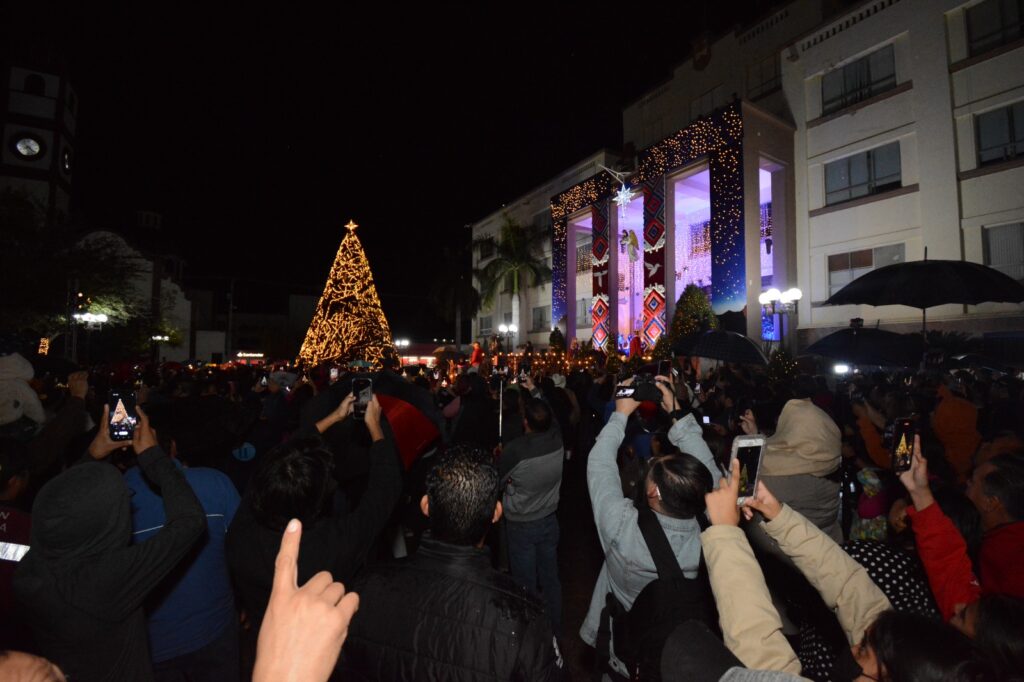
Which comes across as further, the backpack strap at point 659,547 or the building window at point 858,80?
the building window at point 858,80

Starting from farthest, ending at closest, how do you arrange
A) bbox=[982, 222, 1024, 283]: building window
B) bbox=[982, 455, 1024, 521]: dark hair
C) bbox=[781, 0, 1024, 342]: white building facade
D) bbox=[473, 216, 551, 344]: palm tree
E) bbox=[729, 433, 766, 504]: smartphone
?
bbox=[473, 216, 551, 344]: palm tree < bbox=[781, 0, 1024, 342]: white building facade < bbox=[982, 222, 1024, 283]: building window < bbox=[982, 455, 1024, 521]: dark hair < bbox=[729, 433, 766, 504]: smartphone

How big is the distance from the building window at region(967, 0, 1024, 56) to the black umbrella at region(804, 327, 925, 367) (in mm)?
15678

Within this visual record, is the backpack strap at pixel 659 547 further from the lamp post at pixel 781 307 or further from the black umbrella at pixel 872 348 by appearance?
the lamp post at pixel 781 307

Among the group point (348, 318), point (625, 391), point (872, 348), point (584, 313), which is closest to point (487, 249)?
point (584, 313)

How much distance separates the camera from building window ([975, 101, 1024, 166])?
606 inches

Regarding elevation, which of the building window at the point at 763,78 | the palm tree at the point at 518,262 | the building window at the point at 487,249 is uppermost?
the building window at the point at 763,78

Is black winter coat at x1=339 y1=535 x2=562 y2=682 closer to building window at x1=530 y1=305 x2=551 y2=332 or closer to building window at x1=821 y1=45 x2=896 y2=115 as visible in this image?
building window at x1=821 y1=45 x2=896 y2=115

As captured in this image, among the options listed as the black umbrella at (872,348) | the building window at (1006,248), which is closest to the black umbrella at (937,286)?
the black umbrella at (872,348)

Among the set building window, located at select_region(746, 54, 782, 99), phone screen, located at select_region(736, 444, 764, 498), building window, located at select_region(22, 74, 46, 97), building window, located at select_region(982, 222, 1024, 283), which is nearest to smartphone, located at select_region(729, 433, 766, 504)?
phone screen, located at select_region(736, 444, 764, 498)

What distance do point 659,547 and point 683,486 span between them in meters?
0.30

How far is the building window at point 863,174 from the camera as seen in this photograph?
18266 millimetres

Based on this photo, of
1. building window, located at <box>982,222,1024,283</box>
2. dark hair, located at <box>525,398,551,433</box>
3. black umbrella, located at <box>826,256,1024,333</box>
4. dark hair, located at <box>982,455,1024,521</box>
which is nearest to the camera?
dark hair, located at <box>982,455,1024,521</box>

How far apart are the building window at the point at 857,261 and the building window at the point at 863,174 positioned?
209cm

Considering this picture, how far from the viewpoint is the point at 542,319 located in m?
34.8
